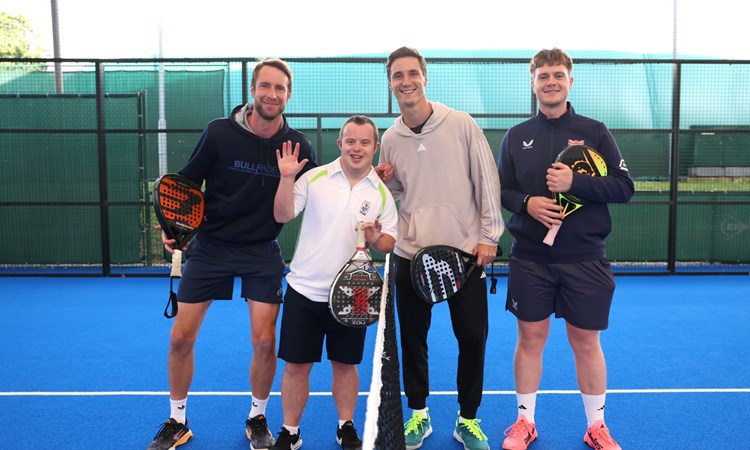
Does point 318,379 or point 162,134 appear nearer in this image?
point 318,379

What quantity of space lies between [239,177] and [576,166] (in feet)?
5.61

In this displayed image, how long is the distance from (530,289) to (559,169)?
638mm

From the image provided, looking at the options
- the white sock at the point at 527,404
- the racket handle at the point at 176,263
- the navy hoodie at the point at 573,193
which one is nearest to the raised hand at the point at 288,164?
the racket handle at the point at 176,263

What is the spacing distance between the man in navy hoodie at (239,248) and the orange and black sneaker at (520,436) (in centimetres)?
124

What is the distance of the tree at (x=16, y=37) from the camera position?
22.9 metres

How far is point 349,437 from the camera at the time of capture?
333cm

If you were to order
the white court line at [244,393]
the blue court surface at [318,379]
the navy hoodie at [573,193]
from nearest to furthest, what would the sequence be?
the navy hoodie at [573,193]
the blue court surface at [318,379]
the white court line at [244,393]

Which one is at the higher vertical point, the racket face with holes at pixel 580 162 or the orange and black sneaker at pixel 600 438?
the racket face with holes at pixel 580 162

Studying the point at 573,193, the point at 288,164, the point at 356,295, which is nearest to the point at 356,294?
the point at 356,295

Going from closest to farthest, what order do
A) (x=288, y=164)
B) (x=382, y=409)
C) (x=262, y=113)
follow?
(x=382, y=409), (x=288, y=164), (x=262, y=113)

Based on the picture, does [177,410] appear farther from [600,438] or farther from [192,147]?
[192,147]

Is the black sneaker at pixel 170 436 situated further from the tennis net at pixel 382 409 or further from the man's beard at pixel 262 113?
the man's beard at pixel 262 113

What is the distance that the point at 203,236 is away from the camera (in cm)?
354

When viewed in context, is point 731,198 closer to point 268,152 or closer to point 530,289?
point 530,289
